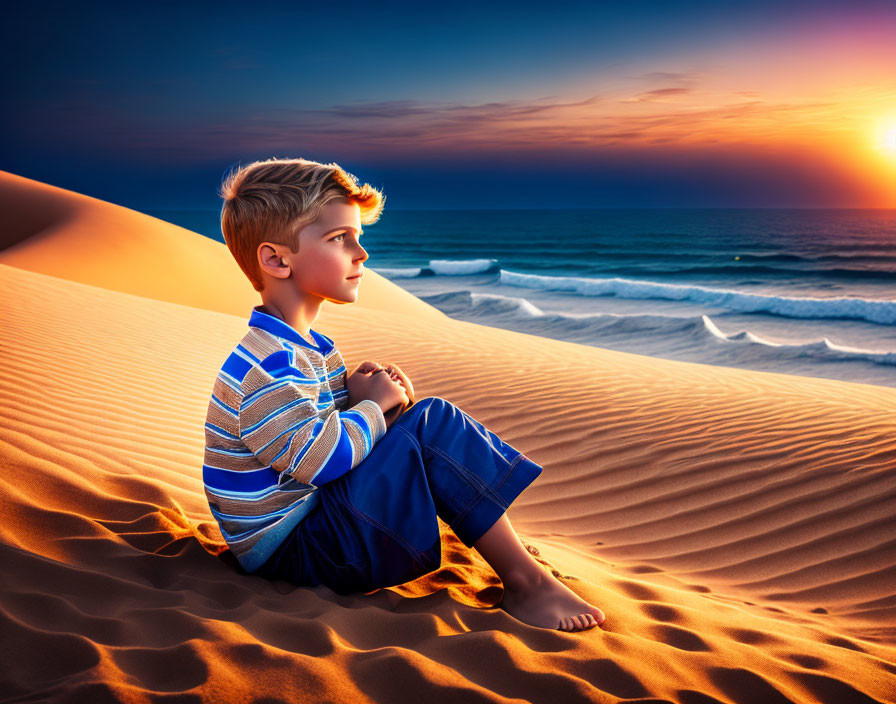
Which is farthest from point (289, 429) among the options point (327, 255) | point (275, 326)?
point (327, 255)

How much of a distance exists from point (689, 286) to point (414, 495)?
2665 cm

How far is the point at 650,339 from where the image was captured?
1698cm

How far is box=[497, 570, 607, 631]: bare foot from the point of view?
6.53ft

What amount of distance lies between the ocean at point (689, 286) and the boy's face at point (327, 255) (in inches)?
502

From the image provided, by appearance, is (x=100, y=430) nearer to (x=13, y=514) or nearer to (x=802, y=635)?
(x=13, y=514)

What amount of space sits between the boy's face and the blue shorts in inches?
17.9

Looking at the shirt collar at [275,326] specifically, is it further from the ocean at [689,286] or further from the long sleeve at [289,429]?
the ocean at [689,286]

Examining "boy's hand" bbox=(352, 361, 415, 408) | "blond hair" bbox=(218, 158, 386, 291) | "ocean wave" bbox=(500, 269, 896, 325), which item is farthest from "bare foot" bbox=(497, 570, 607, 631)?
"ocean wave" bbox=(500, 269, 896, 325)

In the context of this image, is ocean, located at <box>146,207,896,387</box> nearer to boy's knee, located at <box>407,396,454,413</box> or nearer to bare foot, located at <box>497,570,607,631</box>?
bare foot, located at <box>497,570,607,631</box>

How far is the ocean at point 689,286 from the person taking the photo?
1566 cm

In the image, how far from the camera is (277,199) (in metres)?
2.04

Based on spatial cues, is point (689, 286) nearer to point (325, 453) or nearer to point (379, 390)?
point (379, 390)

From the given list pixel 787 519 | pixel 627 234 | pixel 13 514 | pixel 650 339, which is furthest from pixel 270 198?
pixel 627 234

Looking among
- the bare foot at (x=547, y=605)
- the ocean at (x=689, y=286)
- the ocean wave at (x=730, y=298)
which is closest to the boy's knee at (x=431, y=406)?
the bare foot at (x=547, y=605)
